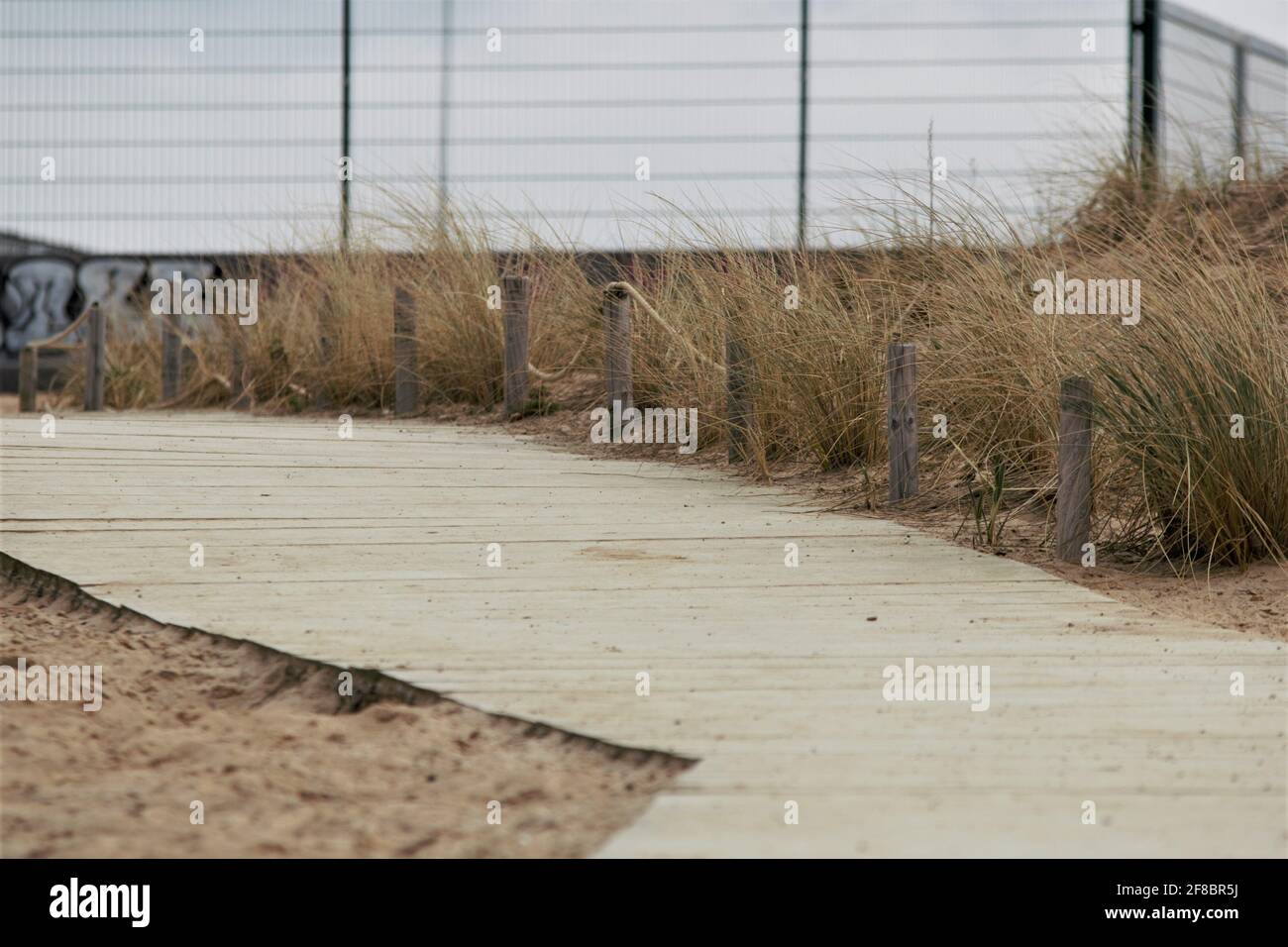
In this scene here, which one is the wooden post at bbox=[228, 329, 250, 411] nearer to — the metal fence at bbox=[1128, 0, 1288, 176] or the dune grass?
the dune grass

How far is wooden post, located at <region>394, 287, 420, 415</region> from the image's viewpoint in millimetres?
8141

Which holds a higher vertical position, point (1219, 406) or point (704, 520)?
point (1219, 406)

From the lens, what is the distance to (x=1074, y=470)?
4328 millimetres

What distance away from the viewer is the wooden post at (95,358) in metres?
9.78

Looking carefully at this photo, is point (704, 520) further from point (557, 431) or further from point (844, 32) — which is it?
point (844, 32)

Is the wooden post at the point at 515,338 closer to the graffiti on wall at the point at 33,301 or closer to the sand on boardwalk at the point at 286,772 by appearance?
the sand on boardwalk at the point at 286,772

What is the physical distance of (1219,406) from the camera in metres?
4.27

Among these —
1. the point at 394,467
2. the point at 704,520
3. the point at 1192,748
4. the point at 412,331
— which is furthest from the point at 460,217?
the point at 1192,748

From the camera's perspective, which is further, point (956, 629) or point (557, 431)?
point (557, 431)

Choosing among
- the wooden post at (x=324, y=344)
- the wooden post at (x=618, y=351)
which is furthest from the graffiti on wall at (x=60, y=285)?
the wooden post at (x=618, y=351)

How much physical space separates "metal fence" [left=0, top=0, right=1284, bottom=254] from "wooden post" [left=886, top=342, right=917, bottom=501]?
635 centimetres

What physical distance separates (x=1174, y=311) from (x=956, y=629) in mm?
1745

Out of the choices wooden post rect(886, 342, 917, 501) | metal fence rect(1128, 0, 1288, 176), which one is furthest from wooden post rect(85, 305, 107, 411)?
metal fence rect(1128, 0, 1288, 176)
